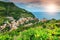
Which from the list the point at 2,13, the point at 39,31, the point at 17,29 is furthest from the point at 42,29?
the point at 2,13

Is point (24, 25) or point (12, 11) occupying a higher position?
point (12, 11)

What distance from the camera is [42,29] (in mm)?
9195

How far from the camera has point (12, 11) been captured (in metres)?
9.58

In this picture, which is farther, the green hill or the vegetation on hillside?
the green hill

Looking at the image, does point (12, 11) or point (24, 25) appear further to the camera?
point (12, 11)

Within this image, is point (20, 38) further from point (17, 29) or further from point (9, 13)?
point (9, 13)

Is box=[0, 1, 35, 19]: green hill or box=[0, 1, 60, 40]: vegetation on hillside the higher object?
box=[0, 1, 35, 19]: green hill

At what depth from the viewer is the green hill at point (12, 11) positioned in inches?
373

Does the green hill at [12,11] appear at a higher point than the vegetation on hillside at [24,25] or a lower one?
higher

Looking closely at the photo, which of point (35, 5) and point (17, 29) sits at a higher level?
point (35, 5)

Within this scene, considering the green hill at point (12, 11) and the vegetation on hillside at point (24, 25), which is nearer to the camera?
the vegetation on hillside at point (24, 25)

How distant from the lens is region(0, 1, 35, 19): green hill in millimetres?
9462

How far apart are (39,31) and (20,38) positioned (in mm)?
674

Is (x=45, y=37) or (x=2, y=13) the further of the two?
(x=2, y=13)
